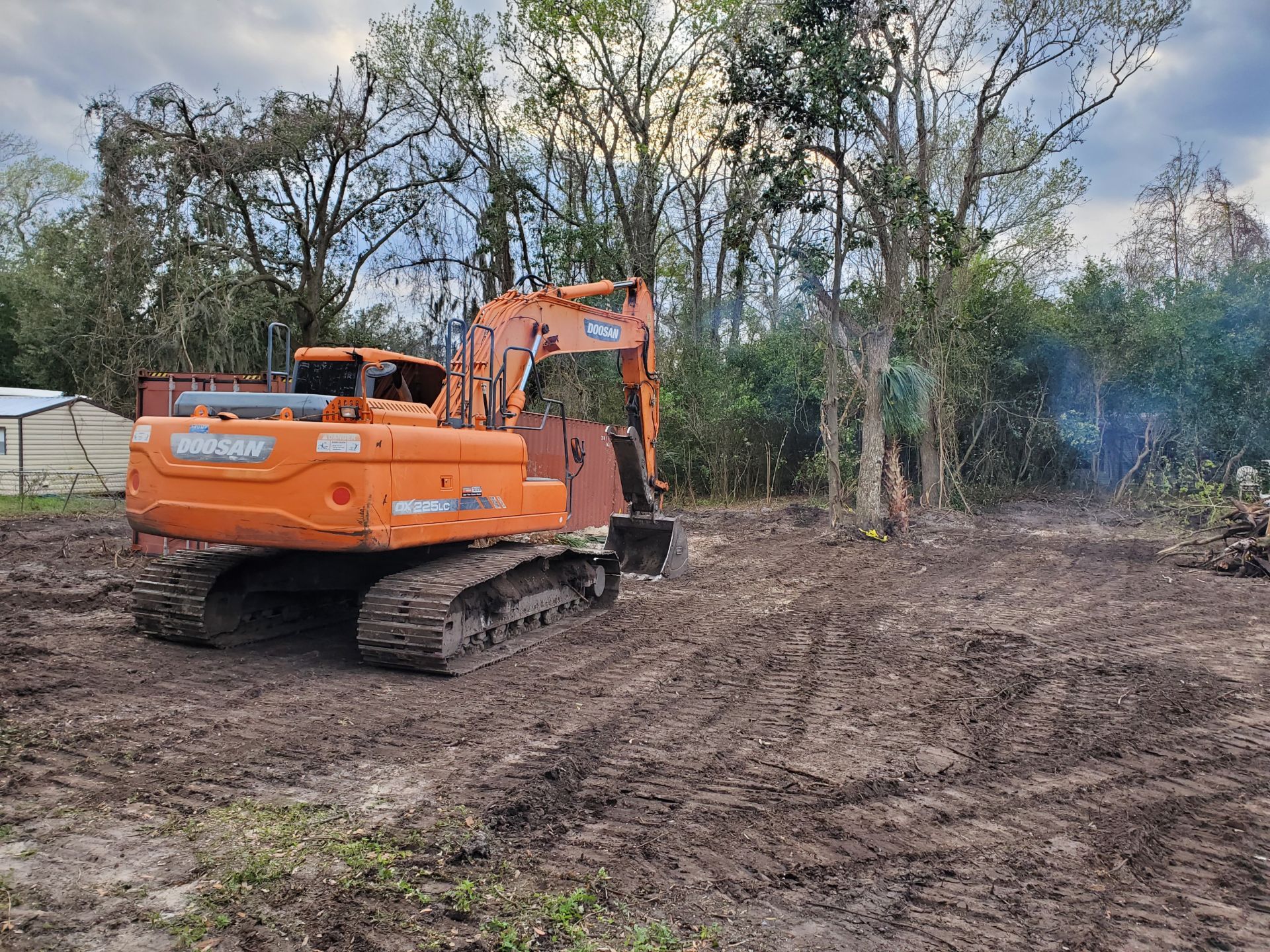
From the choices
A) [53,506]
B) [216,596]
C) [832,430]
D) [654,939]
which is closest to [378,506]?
[216,596]

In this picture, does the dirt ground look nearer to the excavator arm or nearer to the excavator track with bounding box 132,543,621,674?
the excavator track with bounding box 132,543,621,674

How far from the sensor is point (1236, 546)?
1071 cm

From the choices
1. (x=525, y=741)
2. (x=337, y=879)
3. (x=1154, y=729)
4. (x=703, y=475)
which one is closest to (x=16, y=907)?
(x=337, y=879)

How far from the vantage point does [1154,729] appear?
4.89m

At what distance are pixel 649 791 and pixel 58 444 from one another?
20.8 meters

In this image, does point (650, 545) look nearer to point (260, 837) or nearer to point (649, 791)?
point (649, 791)

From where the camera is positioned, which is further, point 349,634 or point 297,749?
point 349,634

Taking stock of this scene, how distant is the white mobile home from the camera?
741 inches

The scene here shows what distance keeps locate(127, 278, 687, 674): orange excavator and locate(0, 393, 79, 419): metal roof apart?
14.5 m

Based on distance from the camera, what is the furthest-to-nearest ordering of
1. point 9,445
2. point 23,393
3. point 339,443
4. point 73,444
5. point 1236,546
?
point 23,393 → point 73,444 → point 9,445 → point 1236,546 → point 339,443

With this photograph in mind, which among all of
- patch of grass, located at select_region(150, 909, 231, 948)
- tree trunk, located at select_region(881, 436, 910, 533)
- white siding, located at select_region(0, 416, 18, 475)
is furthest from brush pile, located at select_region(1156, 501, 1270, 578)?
white siding, located at select_region(0, 416, 18, 475)

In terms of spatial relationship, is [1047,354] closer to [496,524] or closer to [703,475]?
[703,475]

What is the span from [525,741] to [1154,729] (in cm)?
348

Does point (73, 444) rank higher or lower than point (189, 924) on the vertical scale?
higher
